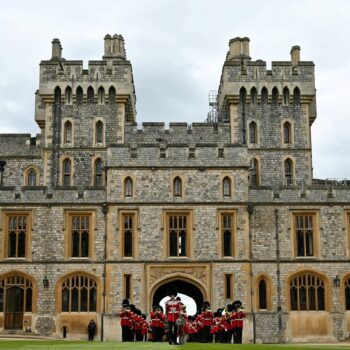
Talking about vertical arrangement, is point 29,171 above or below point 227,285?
above

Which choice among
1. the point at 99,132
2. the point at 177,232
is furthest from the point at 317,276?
the point at 99,132

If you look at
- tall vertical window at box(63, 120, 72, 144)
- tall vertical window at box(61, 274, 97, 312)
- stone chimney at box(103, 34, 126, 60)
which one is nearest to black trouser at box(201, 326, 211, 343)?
tall vertical window at box(61, 274, 97, 312)

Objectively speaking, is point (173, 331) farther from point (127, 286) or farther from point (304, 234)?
point (304, 234)

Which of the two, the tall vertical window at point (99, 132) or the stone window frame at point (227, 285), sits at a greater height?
the tall vertical window at point (99, 132)

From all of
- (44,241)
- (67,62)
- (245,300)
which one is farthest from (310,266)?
(67,62)

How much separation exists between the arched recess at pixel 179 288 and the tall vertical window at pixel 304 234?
5415 millimetres

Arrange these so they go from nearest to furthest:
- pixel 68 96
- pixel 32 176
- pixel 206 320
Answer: pixel 206 320 < pixel 68 96 < pixel 32 176

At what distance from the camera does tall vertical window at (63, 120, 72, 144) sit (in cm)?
4484

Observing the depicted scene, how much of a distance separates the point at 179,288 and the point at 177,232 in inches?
267

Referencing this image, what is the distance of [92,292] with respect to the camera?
1464 inches

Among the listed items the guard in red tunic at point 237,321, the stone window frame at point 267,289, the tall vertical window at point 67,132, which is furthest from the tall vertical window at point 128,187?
the guard in red tunic at point 237,321

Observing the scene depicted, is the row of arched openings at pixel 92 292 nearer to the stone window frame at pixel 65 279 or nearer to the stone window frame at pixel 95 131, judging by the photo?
the stone window frame at pixel 65 279

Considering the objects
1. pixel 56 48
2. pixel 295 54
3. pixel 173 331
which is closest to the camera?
pixel 173 331

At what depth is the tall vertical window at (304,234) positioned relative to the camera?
3794 cm
